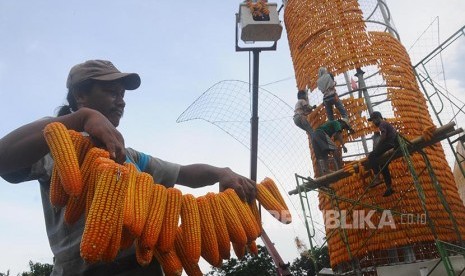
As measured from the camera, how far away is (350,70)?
33.1 ft

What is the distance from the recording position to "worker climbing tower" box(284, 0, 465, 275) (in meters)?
8.30

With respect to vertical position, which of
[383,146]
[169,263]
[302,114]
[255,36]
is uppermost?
[302,114]

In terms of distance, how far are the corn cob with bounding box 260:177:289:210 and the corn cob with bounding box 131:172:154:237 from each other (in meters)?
0.81

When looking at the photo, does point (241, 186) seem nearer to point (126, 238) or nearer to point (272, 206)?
point (272, 206)

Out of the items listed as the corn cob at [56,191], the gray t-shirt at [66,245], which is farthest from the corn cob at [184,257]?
the corn cob at [56,191]

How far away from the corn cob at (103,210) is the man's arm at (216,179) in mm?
823

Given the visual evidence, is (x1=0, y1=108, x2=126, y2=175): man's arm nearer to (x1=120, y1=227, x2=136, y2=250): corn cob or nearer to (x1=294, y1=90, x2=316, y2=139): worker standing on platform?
(x1=120, y1=227, x2=136, y2=250): corn cob

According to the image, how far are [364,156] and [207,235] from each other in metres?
8.22

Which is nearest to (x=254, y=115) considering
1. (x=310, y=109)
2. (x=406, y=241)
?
(x=406, y=241)

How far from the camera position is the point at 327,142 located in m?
9.18

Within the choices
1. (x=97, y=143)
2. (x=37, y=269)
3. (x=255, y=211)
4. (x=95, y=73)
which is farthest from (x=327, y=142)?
(x=37, y=269)

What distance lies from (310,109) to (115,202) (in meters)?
9.08

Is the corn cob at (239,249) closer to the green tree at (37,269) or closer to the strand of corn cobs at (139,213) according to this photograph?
the strand of corn cobs at (139,213)

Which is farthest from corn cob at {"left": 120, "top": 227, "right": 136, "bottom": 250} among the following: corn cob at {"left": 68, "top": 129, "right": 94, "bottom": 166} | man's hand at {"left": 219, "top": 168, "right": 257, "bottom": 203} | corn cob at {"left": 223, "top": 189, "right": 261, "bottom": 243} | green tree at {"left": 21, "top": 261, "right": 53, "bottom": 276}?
green tree at {"left": 21, "top": 261, "right": 53, "bottom": 276}
